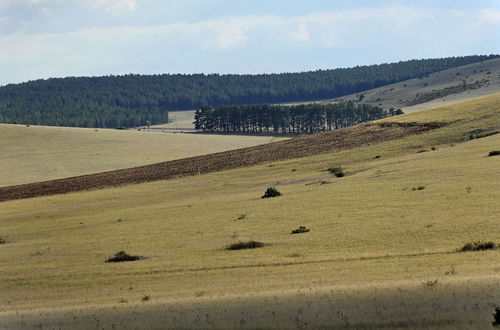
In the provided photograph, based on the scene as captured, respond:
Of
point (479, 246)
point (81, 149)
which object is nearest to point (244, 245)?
point (479, 246)

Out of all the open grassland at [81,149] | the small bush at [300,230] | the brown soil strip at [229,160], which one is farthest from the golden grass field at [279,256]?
the open grassland at [81,149]

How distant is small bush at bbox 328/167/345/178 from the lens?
65.9 meters

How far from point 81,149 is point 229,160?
5895 cm

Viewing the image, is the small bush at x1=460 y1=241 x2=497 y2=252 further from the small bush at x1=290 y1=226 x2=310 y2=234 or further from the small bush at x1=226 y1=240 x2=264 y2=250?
the small bush at x1=290 y1=226 x2=310 y2=234

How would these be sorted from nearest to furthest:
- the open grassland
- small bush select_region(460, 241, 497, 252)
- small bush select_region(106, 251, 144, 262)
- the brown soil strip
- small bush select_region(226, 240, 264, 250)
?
small bush select_region(460, 241, 497, 252), small bush select_region(106, 251, 144, 262), small bush select_region(226, 240, 264, 250), the brown soil strip, the open grassland

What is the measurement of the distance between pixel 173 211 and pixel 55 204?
19507 millimetres

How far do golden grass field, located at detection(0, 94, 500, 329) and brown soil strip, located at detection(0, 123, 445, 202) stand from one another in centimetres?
1899

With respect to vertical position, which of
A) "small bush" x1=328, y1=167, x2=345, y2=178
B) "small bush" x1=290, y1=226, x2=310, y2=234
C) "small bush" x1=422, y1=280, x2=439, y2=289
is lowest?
"small bush" x1=328, y1=167, x2=345, y2=178

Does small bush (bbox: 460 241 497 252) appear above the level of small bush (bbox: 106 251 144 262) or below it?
above

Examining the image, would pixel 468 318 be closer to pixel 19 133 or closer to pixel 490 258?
pixel 490 258

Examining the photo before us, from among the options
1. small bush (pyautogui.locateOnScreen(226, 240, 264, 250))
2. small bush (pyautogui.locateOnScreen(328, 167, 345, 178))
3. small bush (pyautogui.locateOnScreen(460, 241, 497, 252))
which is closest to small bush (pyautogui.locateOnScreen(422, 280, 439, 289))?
small bush (pyautogui.locateOnScreen(460, 241, 497, 252))

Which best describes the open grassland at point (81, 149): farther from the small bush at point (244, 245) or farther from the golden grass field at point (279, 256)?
the small bush at point (244, 245)

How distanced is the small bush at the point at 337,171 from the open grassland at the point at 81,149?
51767mm

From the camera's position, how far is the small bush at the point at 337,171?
6588 cm
